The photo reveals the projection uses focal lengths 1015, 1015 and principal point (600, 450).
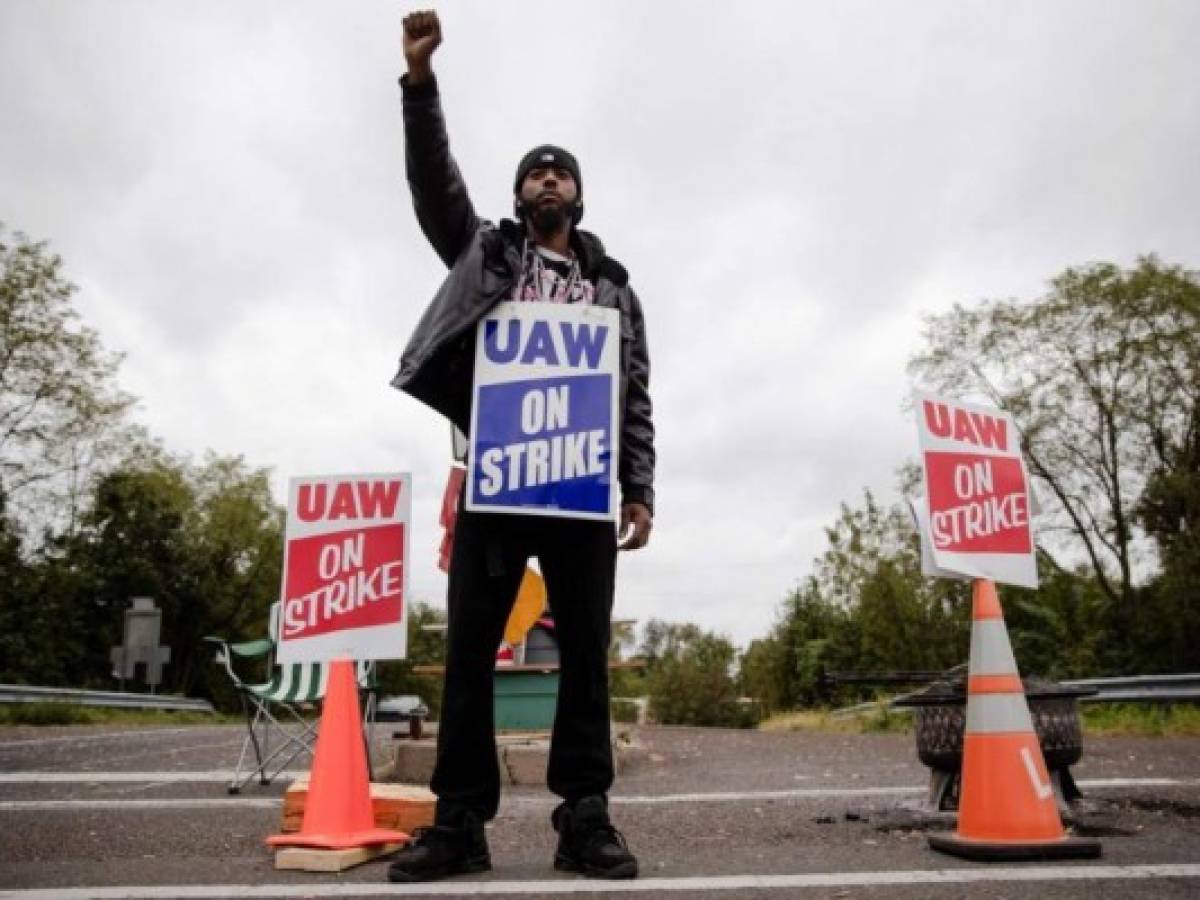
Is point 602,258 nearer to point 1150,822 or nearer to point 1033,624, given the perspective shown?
point 1150,822

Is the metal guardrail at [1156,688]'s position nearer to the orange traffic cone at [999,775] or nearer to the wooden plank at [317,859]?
the orange traffic cone at [999,775]

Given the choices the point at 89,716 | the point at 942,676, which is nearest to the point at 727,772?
the point at 942,676

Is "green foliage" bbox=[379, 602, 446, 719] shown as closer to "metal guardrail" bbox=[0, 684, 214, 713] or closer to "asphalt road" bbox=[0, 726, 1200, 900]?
"metal guardrail" bbox=[0, 684, 214, 713]

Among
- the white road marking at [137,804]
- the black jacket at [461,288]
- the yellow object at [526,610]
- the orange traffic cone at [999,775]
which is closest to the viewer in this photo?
the black jacket at [461,288]

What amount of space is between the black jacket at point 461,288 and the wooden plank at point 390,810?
4.77 ft

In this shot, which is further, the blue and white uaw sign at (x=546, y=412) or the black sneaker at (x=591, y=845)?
the blue and white uaw sign at (x=546, y=412)

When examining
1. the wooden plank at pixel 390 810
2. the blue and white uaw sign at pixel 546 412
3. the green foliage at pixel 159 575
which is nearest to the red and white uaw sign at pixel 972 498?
the blue and white uaw sign at pixel 546 412

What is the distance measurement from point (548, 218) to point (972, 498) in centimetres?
203

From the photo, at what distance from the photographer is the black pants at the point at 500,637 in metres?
3.24

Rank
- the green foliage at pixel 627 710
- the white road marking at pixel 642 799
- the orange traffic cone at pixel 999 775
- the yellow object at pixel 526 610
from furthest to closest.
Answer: the green foliage at pixel 627 710 < the yellow object at pixel 526 610 < the white road marking at pixel 642 799 < the orange traffic cone at pixel 999 775

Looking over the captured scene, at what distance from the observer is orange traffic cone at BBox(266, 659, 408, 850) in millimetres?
3486

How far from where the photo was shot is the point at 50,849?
3.73 metres

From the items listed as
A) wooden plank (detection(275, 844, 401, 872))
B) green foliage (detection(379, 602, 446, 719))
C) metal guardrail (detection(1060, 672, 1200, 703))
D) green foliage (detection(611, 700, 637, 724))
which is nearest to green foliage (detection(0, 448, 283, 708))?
green foliage (detection(379, 602, 446, 719))

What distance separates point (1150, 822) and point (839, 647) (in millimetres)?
22755
